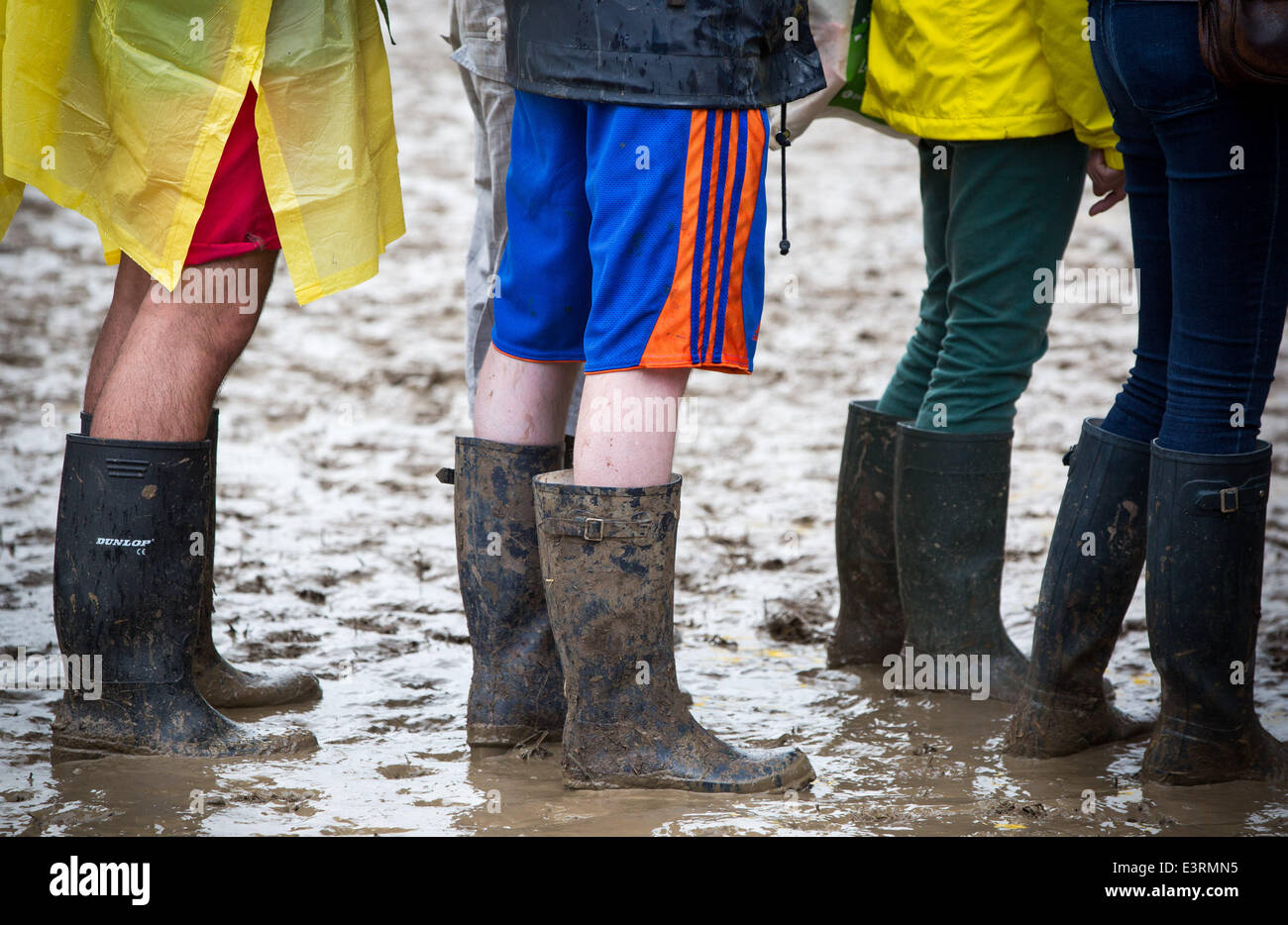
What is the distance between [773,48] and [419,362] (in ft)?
9.61

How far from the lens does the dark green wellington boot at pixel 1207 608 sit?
215 centimetres

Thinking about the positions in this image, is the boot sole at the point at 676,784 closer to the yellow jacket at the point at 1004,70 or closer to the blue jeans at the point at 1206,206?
the blue jeans at the point at 1206,206

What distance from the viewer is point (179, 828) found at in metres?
2.03

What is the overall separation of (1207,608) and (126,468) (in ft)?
5.37

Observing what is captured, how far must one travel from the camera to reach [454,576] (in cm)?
331

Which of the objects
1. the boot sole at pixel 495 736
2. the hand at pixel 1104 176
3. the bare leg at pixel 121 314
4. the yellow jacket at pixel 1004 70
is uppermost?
the yellow jacket at pixel 1004 70

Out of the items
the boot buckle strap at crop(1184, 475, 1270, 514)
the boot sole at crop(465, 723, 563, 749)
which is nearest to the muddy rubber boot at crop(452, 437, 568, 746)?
the boot sole at crop(465, 723, 563, 749)

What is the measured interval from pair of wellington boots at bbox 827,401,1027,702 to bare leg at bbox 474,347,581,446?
70cm

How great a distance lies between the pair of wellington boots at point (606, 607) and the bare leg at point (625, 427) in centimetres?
4

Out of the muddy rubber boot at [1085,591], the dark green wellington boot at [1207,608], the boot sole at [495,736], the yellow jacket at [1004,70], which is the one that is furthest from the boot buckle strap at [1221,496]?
the boot sole at [495,736]

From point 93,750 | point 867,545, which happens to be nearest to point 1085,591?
point 867,545

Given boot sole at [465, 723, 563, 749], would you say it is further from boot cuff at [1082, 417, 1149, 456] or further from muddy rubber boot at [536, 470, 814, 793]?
boot cuff at [1082, 417, 1149, 456]

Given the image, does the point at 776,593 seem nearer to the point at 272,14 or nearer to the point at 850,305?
the point at 272,14

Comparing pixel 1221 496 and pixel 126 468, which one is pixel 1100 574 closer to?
pixel 1221 496
